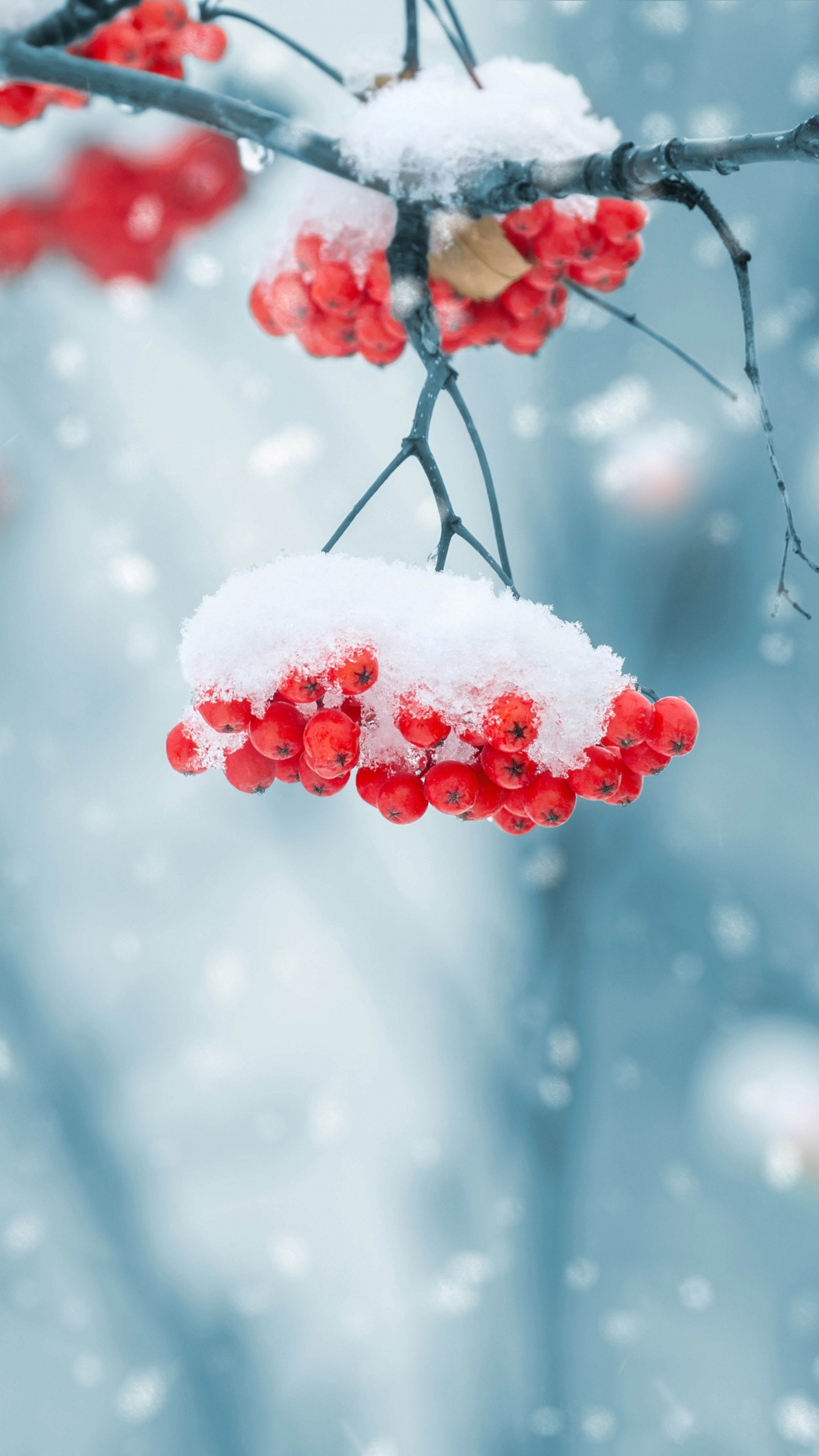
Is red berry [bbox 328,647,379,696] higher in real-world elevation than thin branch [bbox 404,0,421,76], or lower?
lower

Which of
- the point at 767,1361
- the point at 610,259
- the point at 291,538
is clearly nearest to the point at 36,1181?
the point at 291,538

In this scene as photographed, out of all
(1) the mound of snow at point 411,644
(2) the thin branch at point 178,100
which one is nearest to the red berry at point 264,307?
(2) the thin branch at point 178,100

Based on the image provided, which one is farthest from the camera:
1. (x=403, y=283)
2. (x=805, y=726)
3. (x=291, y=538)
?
(x=805, y=726)

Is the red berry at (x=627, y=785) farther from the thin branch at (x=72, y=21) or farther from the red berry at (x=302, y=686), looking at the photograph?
the thin branch at (x=72, y=21)

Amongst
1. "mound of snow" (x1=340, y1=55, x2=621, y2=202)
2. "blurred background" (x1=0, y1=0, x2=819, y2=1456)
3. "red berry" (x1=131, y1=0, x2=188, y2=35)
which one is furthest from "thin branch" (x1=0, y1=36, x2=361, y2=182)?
"blurred background" (x1=0, y1=0, x2=819, y2=1456)

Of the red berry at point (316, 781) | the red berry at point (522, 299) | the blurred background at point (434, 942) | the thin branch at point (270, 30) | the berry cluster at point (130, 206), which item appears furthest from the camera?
the blurred background at point (434, 942)

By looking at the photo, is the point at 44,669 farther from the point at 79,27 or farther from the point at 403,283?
the point at 403,283

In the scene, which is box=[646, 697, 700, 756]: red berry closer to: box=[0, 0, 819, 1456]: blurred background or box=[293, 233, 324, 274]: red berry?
box=[293, 233, 324, 274]: red berry
